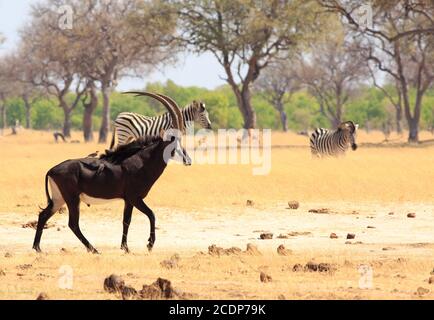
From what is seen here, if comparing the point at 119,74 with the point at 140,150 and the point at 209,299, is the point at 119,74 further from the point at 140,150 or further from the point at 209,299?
the point at 209,299

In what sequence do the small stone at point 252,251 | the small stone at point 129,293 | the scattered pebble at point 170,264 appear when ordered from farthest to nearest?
1. the small stone at point 252,251
2. the scattered pebble at point 170,264
3. the small stone at point 129,293

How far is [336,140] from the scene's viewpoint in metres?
23.9

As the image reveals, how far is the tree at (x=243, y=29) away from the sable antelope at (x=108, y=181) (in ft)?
88.2

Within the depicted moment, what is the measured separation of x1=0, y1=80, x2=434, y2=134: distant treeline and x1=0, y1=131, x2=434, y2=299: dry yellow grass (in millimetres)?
59108

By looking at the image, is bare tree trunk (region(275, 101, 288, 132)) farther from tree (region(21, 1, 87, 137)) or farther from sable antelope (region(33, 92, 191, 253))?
sable antelope (region(33, 92, 191, 253))

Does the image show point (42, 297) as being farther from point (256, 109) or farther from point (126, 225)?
point (256, 109)

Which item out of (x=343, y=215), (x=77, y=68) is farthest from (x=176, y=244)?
(x=77, y=68)

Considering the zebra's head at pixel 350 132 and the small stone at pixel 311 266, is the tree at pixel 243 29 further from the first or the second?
the small stone at pixel 311 266

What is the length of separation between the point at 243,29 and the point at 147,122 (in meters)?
19.7

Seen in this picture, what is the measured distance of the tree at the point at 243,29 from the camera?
125ft

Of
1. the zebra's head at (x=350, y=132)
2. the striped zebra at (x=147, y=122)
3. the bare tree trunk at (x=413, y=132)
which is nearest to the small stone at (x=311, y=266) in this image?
the striped zebra at (x=147, y=122)

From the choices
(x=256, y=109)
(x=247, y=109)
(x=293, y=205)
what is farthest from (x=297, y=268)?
(x=256, y=109)

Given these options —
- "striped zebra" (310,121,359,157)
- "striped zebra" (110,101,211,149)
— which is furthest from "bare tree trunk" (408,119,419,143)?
"striped zebra" (110,101,211,149)

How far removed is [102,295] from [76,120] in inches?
3222
